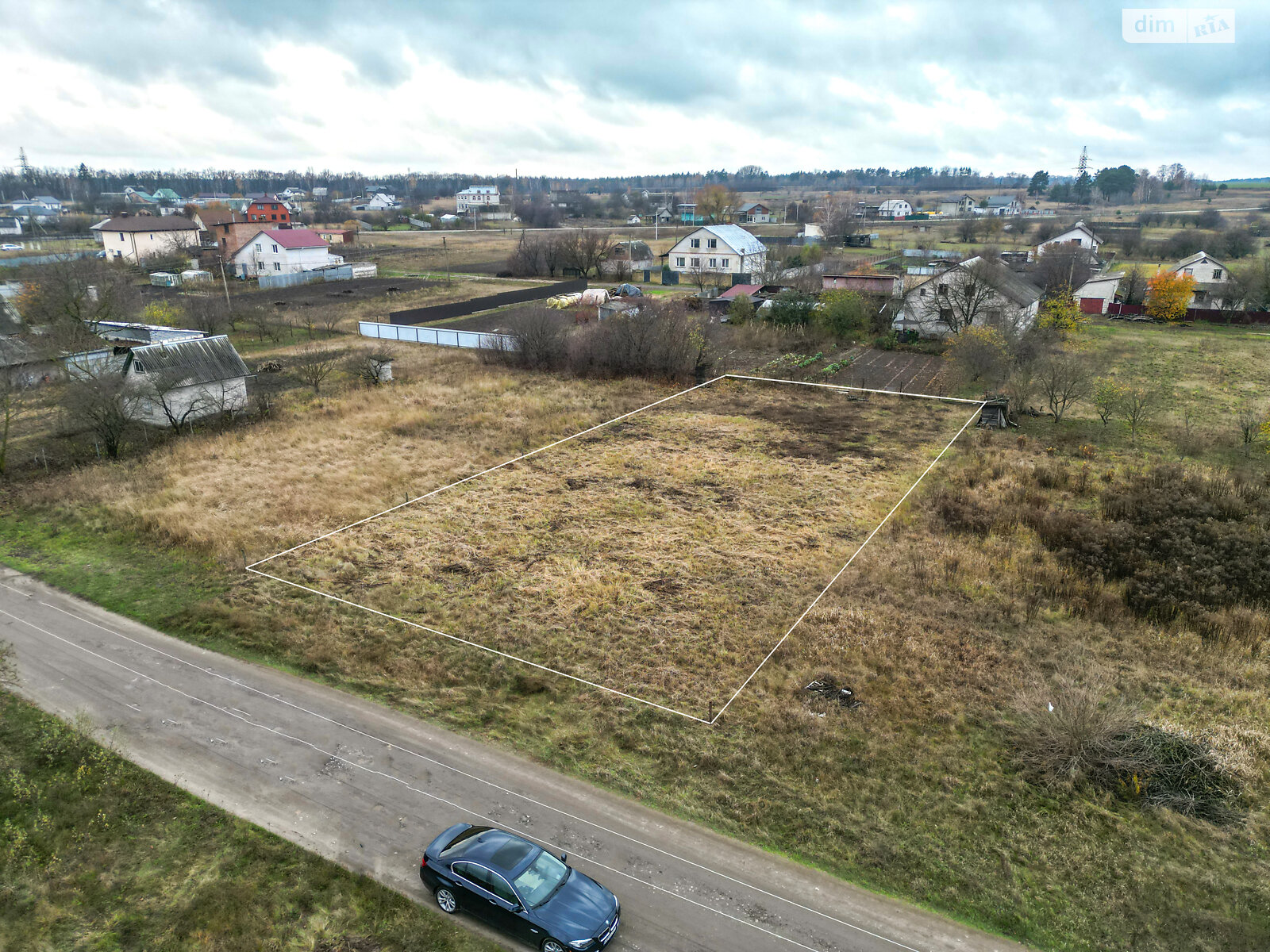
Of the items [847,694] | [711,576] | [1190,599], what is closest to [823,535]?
[711,576]

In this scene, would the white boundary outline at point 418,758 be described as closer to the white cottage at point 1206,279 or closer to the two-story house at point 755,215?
the white cottage at point 1206,279

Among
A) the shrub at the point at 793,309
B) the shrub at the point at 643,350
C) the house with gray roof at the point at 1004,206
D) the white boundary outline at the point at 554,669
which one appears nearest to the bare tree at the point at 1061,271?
the shrub at the point at 793,309

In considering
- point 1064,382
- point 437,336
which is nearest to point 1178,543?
point 1064,382

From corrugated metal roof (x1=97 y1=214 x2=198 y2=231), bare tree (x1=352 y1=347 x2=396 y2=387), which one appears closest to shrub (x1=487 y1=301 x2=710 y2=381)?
bare tree (x1=352 y1=347 x2=396 y2=387)

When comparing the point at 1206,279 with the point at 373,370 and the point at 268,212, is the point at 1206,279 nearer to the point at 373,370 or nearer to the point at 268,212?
the point at 373,370

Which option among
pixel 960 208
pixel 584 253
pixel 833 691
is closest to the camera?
pixel 833 691

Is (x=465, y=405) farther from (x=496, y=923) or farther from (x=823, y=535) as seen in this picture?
(x=496, y=923)
